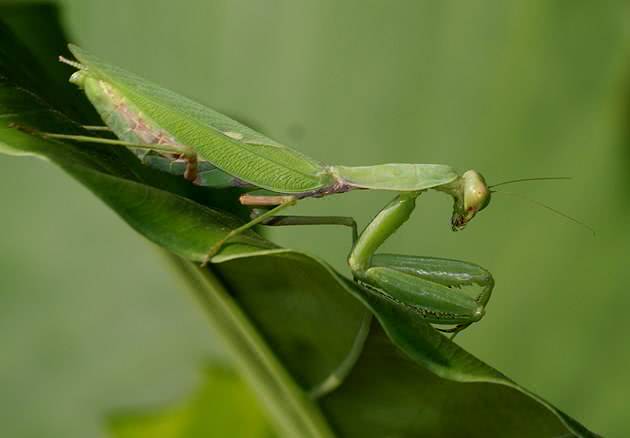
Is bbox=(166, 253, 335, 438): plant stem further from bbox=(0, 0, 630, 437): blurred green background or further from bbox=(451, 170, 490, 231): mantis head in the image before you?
bbox=(451, 170, 490, 231): mantis head

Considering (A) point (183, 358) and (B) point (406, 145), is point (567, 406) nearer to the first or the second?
(B) point (406, 145)

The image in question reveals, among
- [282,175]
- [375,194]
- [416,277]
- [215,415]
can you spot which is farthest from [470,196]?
[215,415]

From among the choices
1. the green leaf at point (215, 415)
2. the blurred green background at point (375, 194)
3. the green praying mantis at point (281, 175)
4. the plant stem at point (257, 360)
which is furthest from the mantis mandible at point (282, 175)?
the green leaf at point (215, 415)

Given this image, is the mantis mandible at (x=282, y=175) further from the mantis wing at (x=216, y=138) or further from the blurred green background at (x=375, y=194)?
the blurred green background at (x=375, y=194)

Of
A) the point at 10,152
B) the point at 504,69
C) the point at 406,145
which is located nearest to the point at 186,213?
the point at 10,152

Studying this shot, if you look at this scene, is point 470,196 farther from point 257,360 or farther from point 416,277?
point 257,360

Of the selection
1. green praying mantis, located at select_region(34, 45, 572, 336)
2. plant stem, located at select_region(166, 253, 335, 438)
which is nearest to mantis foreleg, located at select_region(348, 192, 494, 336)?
green praying mantis, located at select_region(34, 45, 572, 336)
